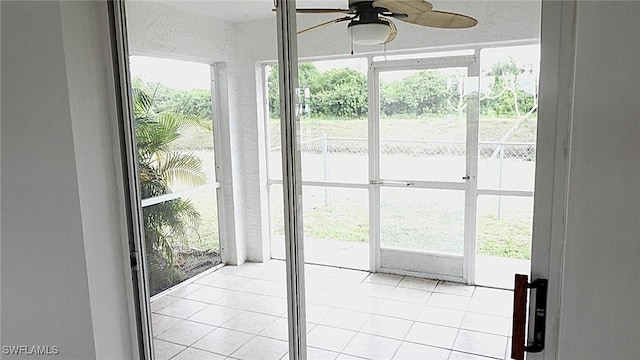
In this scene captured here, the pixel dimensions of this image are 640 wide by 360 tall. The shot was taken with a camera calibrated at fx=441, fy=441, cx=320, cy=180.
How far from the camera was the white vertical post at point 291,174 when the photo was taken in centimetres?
165

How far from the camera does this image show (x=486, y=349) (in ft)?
9.37

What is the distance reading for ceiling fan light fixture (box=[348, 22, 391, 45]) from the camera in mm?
2785

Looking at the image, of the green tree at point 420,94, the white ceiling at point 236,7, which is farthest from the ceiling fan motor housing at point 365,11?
the green tree at point 420,94

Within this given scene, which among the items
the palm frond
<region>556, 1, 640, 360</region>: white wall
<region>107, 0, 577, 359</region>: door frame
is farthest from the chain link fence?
<region>556, 1, 640, 360</region>: white wall

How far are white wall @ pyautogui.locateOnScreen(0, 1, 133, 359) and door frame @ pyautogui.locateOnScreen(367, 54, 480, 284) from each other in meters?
2.60

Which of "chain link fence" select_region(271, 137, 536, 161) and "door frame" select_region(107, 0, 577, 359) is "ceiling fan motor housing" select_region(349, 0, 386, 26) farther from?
"door frame" select_region(107, 0, 577, 359)

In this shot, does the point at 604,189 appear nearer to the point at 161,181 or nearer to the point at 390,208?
the point at 161,181

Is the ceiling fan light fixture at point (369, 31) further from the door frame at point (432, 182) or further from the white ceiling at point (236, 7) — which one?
the door frame at point (432, 182)

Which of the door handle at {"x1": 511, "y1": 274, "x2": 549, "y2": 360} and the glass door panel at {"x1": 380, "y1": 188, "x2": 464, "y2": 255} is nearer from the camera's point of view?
the door handle at {"x1": 511, "y1": 274, "x2": 549, "y2": 360}

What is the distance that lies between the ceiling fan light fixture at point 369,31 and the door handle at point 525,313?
204 centimetres

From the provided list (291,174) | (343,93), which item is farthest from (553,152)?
(343,93)

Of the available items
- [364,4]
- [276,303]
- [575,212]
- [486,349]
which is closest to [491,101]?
[364,4]

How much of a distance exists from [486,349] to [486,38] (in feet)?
7.11

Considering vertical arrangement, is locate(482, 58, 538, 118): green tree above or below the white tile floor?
above
